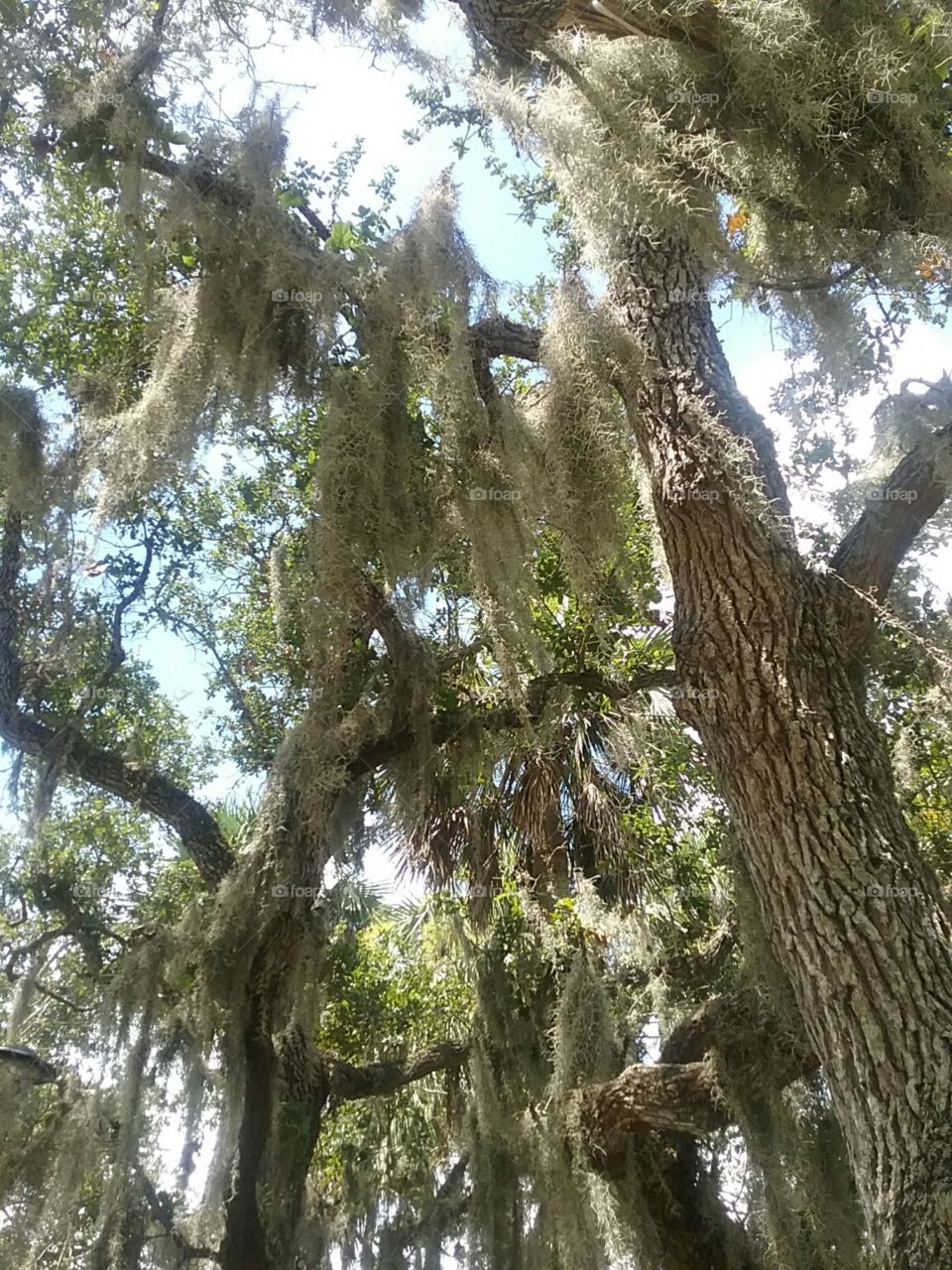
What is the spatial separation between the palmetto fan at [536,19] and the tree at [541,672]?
18 mm

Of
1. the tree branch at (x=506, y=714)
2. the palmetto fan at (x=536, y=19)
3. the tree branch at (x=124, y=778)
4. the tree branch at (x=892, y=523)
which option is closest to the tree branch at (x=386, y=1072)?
the tree branch at (x=124, y=778)

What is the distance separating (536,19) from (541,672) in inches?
93.0

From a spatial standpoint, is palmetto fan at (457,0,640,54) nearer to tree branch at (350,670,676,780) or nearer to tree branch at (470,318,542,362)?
tree branch at (470,318,542,362)

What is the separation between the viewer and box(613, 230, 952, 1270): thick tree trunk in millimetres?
1897

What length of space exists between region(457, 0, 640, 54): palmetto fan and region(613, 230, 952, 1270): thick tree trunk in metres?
0.93

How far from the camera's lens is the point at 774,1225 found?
10.7ft

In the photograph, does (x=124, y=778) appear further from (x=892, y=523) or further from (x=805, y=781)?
(x=892, y=523)

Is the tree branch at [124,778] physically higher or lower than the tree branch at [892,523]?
higher

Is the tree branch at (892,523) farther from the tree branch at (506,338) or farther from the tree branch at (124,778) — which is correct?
the tree branch at (124,778)

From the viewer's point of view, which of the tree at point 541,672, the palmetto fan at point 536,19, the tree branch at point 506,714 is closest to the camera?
the tree at point 541,672

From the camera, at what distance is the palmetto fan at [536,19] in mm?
3408

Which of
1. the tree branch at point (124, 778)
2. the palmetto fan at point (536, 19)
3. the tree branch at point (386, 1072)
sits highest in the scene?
the palmetto fan at point (536, 19)

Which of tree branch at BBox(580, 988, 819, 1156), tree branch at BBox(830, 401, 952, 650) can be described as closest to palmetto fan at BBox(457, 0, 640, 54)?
tree branch at BBox(830, 401, 952, 650)

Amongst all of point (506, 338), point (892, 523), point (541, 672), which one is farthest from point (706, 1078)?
point (506, 338)
